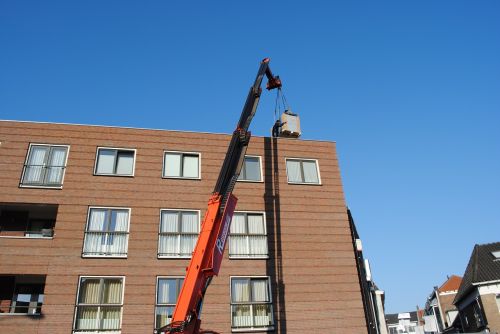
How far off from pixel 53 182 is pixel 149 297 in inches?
271

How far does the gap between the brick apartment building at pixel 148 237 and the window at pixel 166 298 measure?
0.15 feet

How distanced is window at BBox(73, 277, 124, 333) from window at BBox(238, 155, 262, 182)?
25.1ft

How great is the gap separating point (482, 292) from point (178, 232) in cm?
2486

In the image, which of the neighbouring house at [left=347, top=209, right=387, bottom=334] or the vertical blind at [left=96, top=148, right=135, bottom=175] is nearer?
the vertical blind at [left=96, top=148, right=135, bottom=175]

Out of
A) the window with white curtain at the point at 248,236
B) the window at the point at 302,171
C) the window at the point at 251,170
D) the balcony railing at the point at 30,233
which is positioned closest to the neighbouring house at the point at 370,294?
the window at the point at 302,171

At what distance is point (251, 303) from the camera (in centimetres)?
1847

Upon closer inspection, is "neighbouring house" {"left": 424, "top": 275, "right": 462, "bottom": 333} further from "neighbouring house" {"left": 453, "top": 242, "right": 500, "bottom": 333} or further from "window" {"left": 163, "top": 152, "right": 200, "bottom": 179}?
"window" {"left": 163, "top": 152, "right": 200, "bottom": 179}

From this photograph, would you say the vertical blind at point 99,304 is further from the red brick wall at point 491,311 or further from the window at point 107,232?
the red brick wall at point 491,311

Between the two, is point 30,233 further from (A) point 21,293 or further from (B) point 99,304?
(B) point 99,304

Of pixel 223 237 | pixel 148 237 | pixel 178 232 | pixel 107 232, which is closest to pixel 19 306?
pixel 107 232

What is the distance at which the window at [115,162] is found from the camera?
19.9 m

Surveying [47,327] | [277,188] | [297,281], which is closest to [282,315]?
[297,281]

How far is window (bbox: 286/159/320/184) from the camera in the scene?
72.8 ft

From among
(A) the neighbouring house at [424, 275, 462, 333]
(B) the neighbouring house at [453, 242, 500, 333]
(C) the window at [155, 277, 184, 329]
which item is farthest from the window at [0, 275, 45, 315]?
(A) the neighbouring house at [424, 275, 462, 333]
